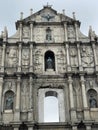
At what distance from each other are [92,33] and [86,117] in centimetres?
569

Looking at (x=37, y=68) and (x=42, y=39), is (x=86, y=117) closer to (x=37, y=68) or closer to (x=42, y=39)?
(x=37, y=68)

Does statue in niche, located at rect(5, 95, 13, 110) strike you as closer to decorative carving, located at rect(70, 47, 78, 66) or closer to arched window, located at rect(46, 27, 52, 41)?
decorative carving, located at rect(70, 47, 78, 66)

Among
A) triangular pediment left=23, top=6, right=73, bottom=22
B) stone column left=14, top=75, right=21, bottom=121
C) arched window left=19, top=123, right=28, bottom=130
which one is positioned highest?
triangular pediment left=23, top=6, right=73, bottom=22

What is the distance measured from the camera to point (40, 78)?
1580 centimetres

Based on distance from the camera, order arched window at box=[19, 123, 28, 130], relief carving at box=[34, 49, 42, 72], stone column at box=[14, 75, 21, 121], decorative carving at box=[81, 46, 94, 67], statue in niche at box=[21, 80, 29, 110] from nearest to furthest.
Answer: arched window at box=[19, 123, 28, 130] → stone column at box=[14, 75, 21, 121] → statue in niche at box=[21, 80, 29, 110] → relief carving at box=[34, 49, 42, 72] → decorative carving at box=[81, 46, 94, 67]

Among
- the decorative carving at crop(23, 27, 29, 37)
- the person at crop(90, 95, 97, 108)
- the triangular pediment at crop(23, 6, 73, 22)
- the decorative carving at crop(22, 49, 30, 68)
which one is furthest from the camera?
the triangular pediment at crop(23, 6, 73, 22)

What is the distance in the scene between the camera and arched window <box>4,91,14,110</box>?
1486cm

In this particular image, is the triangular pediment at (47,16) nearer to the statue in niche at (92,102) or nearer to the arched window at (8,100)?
the arched window at (8,100)

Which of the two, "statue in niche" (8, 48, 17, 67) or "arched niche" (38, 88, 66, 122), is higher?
"statue in niche" (8, 48, 17, 67)

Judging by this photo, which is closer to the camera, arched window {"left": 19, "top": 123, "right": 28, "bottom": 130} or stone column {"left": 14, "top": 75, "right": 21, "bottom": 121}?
arched window {"left": 19, "top": 123, "right": 28, "bottom": 130}

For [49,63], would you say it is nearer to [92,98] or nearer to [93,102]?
[92,98]

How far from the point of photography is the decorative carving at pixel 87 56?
16469 mm

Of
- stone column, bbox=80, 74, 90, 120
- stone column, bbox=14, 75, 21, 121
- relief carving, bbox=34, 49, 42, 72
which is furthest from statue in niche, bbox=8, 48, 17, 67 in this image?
stone column, bbox=80, 74, 90, 120

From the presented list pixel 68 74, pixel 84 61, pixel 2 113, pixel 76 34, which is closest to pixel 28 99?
pixel 2 113
